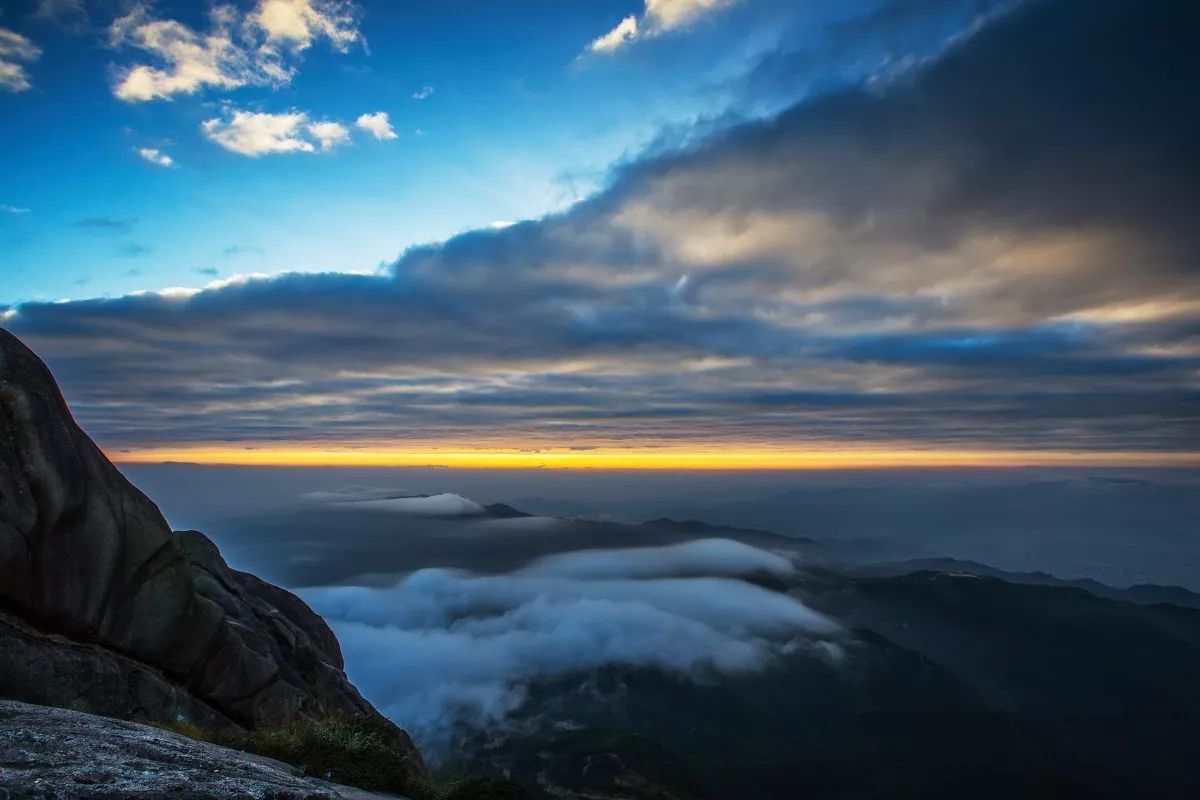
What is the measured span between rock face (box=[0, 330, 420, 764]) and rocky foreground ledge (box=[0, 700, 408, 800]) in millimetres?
9748

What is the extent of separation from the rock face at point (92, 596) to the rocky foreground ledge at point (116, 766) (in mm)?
9748

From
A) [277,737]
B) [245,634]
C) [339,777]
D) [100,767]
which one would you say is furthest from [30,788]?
[245,634]

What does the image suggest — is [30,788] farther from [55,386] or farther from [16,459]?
[55,386]

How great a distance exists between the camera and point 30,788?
10.3 metres

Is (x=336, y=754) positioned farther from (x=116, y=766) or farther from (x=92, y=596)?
(x=92, y=596)

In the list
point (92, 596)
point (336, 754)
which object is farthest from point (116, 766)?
point (92, 596)

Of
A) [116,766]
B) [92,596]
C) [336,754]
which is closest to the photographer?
[116,766]

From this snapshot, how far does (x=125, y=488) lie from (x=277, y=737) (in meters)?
16.0

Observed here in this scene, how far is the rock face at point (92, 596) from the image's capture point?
22.5 meters

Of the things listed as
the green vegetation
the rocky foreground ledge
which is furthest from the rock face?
the rocky foreground ledge

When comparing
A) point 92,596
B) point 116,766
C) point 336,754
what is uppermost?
point 116,766

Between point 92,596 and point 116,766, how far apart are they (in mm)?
18187

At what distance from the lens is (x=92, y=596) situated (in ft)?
84.0

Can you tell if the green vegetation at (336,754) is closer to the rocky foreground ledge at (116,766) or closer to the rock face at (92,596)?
the rocky foreground ledge at (116,766)
